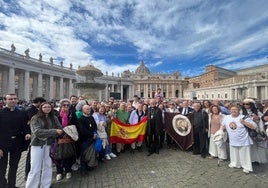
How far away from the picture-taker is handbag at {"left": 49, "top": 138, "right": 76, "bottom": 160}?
4.50 metres

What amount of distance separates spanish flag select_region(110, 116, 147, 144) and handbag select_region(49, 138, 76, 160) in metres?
2.19

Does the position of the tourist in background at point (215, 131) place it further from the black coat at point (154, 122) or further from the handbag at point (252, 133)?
the black coat at point (154, 122)

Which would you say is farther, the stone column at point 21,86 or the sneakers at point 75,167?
the stone column at point 21,86

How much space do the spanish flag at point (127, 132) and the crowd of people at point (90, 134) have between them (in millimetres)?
215

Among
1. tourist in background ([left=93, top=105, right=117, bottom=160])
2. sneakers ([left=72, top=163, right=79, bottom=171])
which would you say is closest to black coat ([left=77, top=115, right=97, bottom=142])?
tourist in background ([left=93, top=105, right=117, bottom=160])

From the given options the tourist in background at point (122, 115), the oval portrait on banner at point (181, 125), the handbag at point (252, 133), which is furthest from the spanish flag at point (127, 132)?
the handbag at point (252, 133)

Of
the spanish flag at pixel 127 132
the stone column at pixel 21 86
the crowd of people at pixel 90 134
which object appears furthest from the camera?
the stone column at pixel 21 86

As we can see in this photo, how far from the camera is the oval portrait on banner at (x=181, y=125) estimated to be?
717cm

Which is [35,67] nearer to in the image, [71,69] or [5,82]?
[5,82]

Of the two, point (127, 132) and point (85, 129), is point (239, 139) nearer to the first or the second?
point (127, 132)

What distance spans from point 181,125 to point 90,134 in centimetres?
431

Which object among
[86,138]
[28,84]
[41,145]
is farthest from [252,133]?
[28,84]

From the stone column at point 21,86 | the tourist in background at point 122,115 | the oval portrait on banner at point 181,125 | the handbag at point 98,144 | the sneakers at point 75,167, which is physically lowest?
the sneakers at point 75,167

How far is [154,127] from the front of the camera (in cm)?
712
